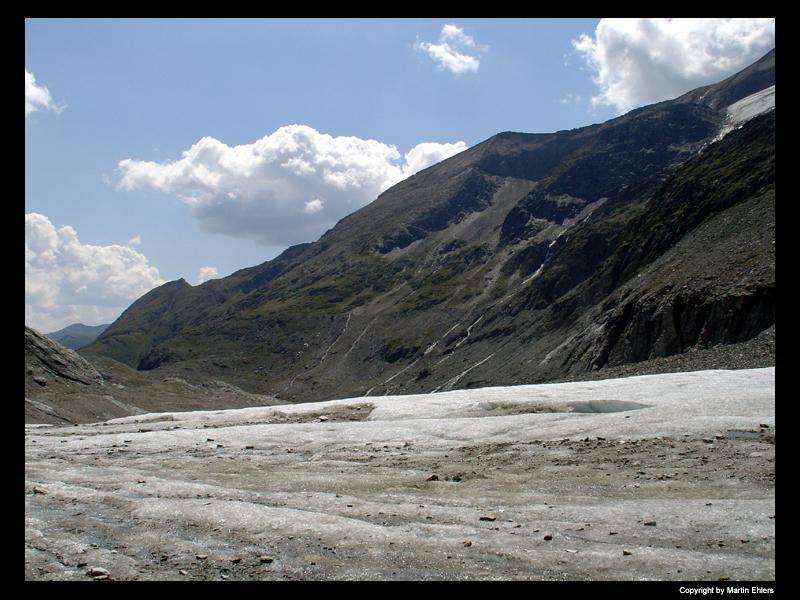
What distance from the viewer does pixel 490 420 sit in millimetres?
33969

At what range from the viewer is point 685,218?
134m

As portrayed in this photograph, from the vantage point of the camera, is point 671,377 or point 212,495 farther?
point 671,377
